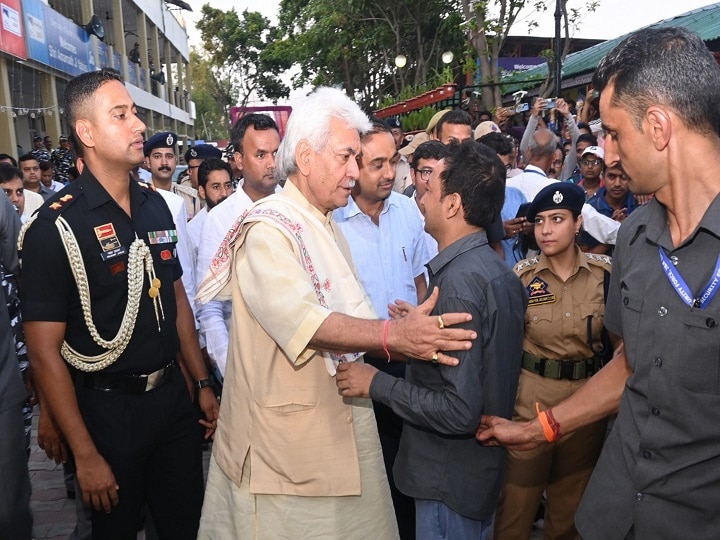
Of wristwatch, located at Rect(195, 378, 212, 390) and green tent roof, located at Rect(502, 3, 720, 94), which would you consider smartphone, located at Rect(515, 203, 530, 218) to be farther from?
green tent roof, located at Rect(502, 3, 720, 94)

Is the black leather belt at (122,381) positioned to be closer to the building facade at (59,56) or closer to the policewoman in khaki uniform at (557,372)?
the building facade at (59,56)

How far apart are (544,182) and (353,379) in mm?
3470

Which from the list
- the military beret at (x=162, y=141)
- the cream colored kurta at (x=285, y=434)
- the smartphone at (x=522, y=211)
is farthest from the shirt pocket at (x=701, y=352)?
the military beret at (x=162, y=141)

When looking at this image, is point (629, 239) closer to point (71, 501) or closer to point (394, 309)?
point (394, 309)

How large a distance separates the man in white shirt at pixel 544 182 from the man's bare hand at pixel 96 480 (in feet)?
9.50

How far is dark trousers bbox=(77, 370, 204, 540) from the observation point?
2393mm

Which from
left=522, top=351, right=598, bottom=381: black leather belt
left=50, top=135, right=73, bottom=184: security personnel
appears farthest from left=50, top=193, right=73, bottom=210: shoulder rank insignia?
left=50, top=135, right=73, bottom=184: security personnel

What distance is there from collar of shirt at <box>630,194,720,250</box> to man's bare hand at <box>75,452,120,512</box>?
6.70ft

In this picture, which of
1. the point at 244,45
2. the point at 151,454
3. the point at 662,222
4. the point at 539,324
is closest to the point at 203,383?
the point at 151,454

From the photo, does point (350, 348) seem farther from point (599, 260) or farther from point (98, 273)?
point (599, 260)

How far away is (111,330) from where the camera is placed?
237 centimetres

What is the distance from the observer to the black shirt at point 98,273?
2229mm

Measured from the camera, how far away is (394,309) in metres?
2.26

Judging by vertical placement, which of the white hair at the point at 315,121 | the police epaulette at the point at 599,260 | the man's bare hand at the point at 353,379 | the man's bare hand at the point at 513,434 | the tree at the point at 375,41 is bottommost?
the man's bare hand at the point at 513,434
